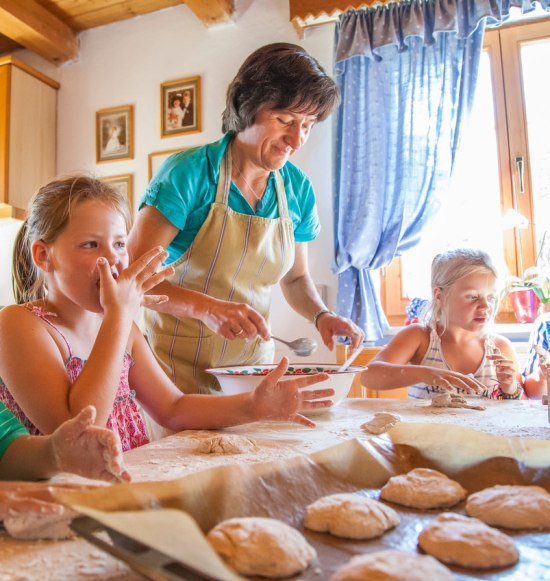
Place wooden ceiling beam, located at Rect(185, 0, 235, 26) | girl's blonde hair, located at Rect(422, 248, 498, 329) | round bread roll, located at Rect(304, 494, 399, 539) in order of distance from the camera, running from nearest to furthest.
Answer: round bread roll, located at Rect(304, 494, 399, 539), girl's blonde hair, located at Rect(422, 248, 498, 329), wooden ceiling beam, located at Rect(185, 0, 235, 26)

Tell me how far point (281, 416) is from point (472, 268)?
1053 millimetres

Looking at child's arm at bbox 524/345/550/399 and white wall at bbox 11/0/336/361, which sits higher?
white wall at bbox 11/0/336/361

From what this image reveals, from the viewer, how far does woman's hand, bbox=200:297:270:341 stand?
1.12 m

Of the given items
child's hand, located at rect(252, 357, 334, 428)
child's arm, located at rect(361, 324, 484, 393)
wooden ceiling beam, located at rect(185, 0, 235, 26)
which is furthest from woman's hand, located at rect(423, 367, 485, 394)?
wooden ceiling beam, located at rect(185, 0, 235, 26)

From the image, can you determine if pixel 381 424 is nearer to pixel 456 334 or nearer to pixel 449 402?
pixel 449 402

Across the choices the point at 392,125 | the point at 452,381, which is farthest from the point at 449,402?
the point at 392,125

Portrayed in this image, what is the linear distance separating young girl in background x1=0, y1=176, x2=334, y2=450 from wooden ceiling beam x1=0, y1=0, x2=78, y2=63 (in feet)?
8.25

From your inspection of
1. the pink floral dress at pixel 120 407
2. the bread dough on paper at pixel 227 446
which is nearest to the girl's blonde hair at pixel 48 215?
the pink floral dress at pixel 120 407

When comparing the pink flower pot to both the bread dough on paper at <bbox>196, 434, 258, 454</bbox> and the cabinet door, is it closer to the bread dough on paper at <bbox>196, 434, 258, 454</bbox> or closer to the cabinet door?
the bread dough on paper at <bbox>196, 434, 258, 454</bbox>

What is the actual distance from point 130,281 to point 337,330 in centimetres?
67

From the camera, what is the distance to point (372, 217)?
2.80 metres

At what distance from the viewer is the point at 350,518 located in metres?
0.58

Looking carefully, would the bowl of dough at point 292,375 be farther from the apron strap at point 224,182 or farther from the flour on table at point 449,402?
the apron strap at point 224,182

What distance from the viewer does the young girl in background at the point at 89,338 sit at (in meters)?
0.90
